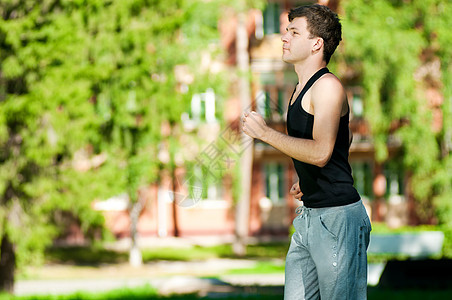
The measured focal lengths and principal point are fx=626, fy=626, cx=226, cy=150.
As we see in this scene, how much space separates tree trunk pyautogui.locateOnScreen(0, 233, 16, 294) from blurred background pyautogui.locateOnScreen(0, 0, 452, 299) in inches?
1.2

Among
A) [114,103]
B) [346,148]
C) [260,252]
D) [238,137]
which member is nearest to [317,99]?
[346,148]

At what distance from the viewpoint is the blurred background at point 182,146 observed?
11.2 metres

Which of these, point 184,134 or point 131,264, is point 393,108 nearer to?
point 184,134

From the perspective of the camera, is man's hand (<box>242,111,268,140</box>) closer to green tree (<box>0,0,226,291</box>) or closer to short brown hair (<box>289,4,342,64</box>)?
short brown hair (<box>289,4,342,64</box>)

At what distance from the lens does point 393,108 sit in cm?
1988

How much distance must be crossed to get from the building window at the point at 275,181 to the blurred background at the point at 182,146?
0.06m

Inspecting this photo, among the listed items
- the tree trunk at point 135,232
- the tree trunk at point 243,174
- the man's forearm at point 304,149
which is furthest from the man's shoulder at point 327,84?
the tree trunk at point 243,174

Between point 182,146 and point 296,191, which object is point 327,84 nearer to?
point 296,191

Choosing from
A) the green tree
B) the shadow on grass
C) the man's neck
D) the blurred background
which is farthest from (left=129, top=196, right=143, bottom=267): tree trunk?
the man's neck

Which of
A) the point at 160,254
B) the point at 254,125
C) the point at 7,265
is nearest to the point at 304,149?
the point at 254,125

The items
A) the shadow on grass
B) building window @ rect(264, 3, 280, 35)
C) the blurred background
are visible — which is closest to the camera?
the blurred background

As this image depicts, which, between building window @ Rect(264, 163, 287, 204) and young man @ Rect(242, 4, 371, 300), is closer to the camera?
young man @ Rect(242, 4, 371, 300)

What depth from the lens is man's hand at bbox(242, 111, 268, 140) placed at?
2.89 metres

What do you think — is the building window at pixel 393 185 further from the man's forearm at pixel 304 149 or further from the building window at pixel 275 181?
the man's forearm at pixel 304 149
